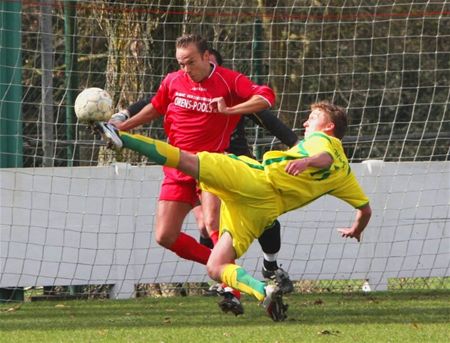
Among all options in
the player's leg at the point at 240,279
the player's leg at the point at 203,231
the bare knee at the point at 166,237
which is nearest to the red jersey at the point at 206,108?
the bare knee at the point at 166,237

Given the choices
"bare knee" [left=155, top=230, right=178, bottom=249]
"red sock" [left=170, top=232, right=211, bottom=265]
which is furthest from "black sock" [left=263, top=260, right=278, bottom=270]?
"bare knee" [left=155, top=230, right=178, bottom=249]

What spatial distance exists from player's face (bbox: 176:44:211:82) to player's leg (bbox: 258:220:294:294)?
1159 mm

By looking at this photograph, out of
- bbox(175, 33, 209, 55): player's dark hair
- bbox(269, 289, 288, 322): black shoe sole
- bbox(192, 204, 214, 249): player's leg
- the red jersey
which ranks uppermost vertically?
bbox(175, 33, 209, 55): player's dark hair

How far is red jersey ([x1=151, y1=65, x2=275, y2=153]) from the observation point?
8.57 metres

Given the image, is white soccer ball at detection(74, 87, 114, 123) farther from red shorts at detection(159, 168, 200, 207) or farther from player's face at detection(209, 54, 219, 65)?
player's face at detection(209, 54, 219, 65)

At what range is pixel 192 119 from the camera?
28.4ft

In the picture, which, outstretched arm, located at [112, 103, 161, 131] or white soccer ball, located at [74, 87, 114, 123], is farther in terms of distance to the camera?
outstretched arm, located at [112, 103, 161, 131]

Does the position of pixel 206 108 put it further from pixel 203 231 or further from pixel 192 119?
pixel 203 231

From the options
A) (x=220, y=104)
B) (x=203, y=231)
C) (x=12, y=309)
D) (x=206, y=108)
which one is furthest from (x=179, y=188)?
(x=12, y=309)

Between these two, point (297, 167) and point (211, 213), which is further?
point (211, 213)

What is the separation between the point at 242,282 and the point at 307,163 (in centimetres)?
79

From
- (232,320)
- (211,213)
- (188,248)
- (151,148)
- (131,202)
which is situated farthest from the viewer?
(131,202)

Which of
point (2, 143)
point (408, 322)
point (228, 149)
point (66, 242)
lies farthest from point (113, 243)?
point (408, 322)

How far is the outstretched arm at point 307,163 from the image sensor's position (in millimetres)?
7086
